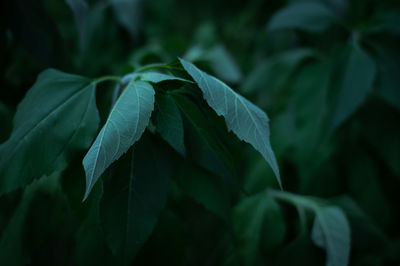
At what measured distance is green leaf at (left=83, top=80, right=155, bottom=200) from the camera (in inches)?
14.7

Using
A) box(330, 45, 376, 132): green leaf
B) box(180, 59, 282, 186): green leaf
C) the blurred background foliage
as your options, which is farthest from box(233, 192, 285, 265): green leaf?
box(180, 59, 282, 186): green leaf

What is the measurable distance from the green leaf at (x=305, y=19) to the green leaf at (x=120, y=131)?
590 mm

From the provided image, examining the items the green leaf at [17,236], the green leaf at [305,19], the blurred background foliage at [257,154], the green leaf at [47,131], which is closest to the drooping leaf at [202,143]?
the blurred background foliage at [257,154]

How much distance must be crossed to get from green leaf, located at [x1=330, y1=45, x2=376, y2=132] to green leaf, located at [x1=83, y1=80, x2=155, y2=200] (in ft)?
1.53

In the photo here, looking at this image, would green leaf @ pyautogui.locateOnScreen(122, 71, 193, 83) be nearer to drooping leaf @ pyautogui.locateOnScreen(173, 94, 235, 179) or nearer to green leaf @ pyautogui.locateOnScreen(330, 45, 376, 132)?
drooping leaf @ pyautogui.locateOnScreen(173, 94, 235, 179)

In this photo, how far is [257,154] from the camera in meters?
0.98

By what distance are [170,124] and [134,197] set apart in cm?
11

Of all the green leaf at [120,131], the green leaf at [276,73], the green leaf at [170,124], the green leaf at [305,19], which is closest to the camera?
the green leaf at [120,131]

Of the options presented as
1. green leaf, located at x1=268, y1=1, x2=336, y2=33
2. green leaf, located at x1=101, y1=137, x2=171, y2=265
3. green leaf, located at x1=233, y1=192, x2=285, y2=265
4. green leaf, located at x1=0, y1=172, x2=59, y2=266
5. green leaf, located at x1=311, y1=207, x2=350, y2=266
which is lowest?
green leaf, located at x1=233, y1=192, x2=285, y2=265

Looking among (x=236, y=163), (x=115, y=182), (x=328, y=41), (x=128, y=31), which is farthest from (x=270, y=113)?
(x=115, y=182)

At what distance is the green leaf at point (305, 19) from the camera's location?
941mm

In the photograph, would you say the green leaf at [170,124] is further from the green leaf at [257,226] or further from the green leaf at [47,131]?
the green leaf at [257,226]

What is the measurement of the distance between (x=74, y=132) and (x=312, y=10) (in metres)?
0.73

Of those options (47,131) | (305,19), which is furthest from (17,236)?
(305,19)
